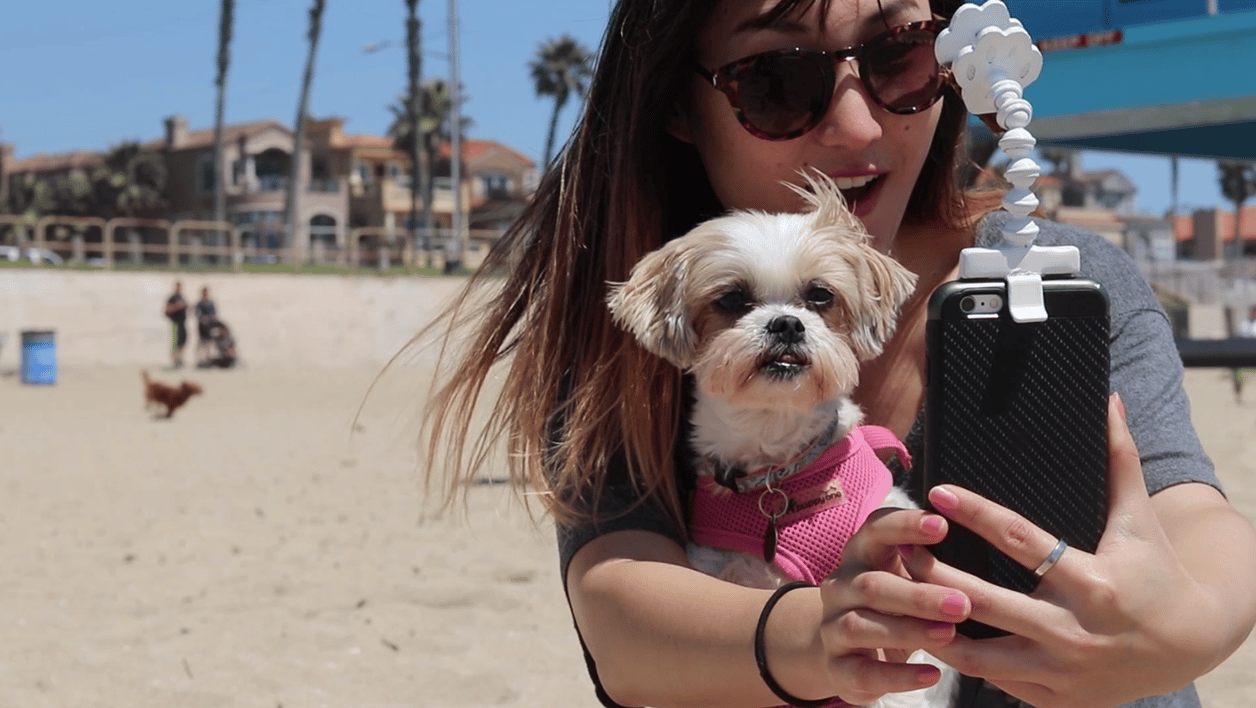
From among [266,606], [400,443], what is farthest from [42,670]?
[400,443]

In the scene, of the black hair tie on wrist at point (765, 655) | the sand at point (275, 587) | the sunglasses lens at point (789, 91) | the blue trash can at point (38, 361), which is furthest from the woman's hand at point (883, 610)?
the blue trash can at point (38, 361)

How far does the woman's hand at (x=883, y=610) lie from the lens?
4.22ft

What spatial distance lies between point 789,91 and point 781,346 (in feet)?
1.45

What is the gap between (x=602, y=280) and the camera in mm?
2316

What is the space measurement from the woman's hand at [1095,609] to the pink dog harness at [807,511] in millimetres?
685

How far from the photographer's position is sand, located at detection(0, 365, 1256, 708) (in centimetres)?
399

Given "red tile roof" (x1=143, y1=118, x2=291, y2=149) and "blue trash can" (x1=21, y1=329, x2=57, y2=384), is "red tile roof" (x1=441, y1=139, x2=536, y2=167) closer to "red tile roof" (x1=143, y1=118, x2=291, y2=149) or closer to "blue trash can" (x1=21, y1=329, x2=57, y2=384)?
"red tile roof" (x1=143, y1=118, x2=291, y2=149)

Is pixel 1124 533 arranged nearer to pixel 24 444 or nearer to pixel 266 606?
pixel 266 606

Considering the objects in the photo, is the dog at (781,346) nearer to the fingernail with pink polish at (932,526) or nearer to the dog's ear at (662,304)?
the dog's ear at (662,304)

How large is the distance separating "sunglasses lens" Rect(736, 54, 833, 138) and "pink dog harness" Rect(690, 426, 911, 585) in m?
0.58

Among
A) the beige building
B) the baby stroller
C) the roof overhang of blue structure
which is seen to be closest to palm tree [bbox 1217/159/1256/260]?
the beige building

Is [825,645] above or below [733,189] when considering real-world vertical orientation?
below

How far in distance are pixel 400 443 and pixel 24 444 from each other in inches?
145

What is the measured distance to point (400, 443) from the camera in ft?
39.5
